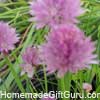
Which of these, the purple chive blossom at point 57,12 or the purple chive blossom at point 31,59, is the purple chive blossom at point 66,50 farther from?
the purple chive blossom at point 31,59

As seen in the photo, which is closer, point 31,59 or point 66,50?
point 66,50

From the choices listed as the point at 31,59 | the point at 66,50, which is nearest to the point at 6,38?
the point at 31,59

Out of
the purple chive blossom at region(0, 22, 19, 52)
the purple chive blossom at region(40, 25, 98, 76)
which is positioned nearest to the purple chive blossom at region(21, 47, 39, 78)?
the purple chive blossom at region(0, 22, 19, 52)

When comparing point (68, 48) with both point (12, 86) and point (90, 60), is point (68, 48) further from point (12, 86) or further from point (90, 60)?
point (12, 86)

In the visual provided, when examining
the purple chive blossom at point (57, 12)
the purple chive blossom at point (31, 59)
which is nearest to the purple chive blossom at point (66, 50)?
the purple chive blossom at point (57, 12)

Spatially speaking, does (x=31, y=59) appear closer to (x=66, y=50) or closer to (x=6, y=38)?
(x=6, y=38)
